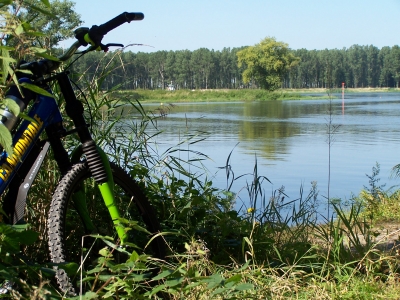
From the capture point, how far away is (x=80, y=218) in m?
2.55

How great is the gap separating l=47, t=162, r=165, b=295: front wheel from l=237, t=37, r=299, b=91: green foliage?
8693cm

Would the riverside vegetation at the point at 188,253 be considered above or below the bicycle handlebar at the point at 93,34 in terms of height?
below

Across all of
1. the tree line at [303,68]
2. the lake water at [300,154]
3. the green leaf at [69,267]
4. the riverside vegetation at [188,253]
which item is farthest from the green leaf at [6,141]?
the tree line at [303,68]

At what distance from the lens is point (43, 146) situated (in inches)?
89.4

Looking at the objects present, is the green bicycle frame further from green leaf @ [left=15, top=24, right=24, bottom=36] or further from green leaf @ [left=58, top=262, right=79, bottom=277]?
green leaf @ [left=15, top=24, right=24, bottom=36]

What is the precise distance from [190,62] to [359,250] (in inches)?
3829

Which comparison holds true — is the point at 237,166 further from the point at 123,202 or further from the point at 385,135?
the point at 385,135

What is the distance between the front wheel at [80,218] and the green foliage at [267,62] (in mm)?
86931

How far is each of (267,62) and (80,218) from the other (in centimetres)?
9254

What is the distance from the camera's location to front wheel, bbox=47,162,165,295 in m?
2.12

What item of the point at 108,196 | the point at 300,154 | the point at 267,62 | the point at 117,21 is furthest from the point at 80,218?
the point at 267,62

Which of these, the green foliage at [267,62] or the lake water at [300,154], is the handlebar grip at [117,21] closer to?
the lake water at [300,154]

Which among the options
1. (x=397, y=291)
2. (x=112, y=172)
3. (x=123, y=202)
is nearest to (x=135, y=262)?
(x=112, y=172)

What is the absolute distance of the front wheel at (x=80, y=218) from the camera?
6.94 ft
